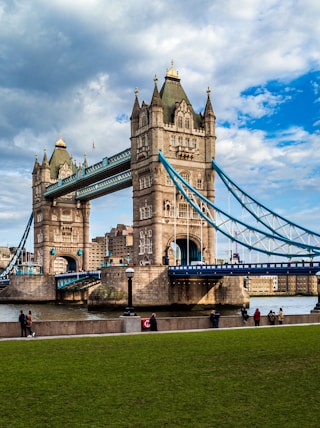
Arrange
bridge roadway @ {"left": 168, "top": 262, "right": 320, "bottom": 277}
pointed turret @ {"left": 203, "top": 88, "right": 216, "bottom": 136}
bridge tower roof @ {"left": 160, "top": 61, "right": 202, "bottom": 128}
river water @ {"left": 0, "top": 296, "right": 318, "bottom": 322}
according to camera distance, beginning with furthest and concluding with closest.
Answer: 1. pointed turret @ {"left": 203, "top": 88, "right": 216, "bottom": 136}
2. bridge tower roof @ {"left": 160, "top": 61, "right": 202, "bottom": 128}
3. river water @ {"left": 0, "top": 296, "right": 318, "bottom": 322}
4. bridge roadway @ {"left": 168, "top": 262, "right": 320, "bottom": 277}

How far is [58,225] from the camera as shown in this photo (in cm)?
9894

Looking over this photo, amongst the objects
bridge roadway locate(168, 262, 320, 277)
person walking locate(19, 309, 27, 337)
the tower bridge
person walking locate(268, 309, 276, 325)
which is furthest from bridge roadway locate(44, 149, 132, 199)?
person walking locate(19, 309, 27, 337)

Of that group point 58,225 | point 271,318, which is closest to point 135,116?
point 58,225

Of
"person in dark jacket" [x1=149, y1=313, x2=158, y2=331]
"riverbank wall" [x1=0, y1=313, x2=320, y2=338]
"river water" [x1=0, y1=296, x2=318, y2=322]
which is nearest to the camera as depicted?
"riverbank wall" [x1=0, y1=313, x2=320, y2=338]

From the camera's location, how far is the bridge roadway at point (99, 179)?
76.1 meters

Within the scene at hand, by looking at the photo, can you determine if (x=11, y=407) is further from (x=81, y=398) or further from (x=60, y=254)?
(x=60, y=254)

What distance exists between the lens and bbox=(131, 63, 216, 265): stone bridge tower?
67.4 meters

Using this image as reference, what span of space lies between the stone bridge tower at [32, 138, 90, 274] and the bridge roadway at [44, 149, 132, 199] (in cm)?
274

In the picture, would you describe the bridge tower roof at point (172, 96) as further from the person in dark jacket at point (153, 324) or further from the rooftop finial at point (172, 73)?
the person in dark jacket at point (153, 324)

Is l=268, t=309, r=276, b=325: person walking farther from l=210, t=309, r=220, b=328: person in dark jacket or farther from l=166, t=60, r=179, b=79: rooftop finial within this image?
l=166, t=60, r=179, b=79: rooftop finial

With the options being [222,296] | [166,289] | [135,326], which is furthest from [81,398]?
[222,296]

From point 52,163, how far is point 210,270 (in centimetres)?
5476

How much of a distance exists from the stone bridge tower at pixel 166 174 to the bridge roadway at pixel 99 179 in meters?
4.37

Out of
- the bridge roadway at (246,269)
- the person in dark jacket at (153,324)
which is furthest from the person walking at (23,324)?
the bridge roadway at (246,269)
